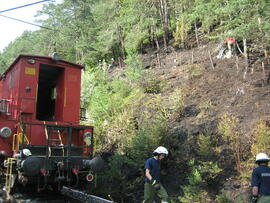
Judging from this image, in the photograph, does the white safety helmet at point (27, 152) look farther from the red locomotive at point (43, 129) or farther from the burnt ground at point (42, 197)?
the burnt ground at point (42, 197)

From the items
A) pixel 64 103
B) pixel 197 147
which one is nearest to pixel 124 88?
pixel 64 103

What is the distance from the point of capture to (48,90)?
35.6 ft

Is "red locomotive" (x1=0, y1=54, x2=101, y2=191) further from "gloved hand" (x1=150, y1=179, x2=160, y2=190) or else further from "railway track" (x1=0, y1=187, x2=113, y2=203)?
"gloved hand" (x1=150, y1=179, x2=160, y2=190)

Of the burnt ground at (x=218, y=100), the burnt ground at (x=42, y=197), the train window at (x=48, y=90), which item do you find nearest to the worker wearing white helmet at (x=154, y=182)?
the burnt ground at (x=218, y=100)

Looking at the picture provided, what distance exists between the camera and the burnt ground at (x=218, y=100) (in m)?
7.78

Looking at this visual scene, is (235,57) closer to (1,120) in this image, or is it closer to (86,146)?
(86,146)

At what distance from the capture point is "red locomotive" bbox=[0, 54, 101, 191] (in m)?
7.50

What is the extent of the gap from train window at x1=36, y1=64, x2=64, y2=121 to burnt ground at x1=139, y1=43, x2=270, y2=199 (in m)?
4.37

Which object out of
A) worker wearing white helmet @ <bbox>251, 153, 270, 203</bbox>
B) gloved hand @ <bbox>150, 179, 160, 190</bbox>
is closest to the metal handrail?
gloved hand @ <bbox>150, 179, 160, 190</bbox>

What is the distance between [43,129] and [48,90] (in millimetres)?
2735

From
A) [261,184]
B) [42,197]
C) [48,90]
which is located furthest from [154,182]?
[48,90]

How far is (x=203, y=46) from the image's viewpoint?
60.0 feet

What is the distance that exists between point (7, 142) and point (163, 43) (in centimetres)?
1662

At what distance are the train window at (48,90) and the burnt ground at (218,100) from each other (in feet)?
14.3
